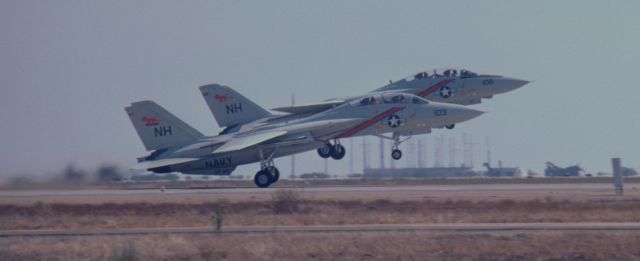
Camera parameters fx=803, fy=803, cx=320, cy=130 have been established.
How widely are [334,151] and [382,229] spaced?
2056 centimetres

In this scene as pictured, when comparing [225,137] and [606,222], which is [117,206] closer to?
[225,137]

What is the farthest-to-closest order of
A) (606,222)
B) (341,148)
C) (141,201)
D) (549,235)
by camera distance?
(341,148) < (141,201) < (606,222) < (549,235)

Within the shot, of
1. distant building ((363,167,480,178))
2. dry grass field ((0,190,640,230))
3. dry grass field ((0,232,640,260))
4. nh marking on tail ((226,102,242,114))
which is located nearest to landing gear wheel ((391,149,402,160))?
nh marking on tail ((226,102,242,114))

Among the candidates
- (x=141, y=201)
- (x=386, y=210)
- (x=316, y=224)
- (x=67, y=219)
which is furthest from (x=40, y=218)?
(x=386, y=210)

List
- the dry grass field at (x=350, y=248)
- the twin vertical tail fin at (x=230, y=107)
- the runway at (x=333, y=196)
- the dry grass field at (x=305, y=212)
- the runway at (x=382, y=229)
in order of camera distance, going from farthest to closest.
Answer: the twin vertical tail fin at (x=230, y=107)
the runway at (x=333, y=196)
the dry grass field at (x=305, y=212)
the runway at (x=382, y=229)
the dry grass field at (x=350, y=248)

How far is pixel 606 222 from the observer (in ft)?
68.7

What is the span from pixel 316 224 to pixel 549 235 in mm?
6791

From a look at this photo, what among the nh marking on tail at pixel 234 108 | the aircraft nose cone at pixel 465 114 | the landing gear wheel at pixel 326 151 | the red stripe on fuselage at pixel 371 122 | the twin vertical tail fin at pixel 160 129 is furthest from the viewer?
the nh marking on tail at pixel 234 108

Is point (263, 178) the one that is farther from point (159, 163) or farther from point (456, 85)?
point (456, 85)

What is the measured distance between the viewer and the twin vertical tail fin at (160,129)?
38.5 m

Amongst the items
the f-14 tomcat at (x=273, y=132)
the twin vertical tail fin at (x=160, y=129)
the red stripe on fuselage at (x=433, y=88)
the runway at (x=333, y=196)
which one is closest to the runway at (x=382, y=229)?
the runway at (x=333, y=196)

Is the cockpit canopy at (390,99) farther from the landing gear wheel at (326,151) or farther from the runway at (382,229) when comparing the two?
the runway at (382,229)

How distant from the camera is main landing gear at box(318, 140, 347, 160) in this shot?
3997 centimetres

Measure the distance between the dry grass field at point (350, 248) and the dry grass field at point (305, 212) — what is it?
12.2 feet
